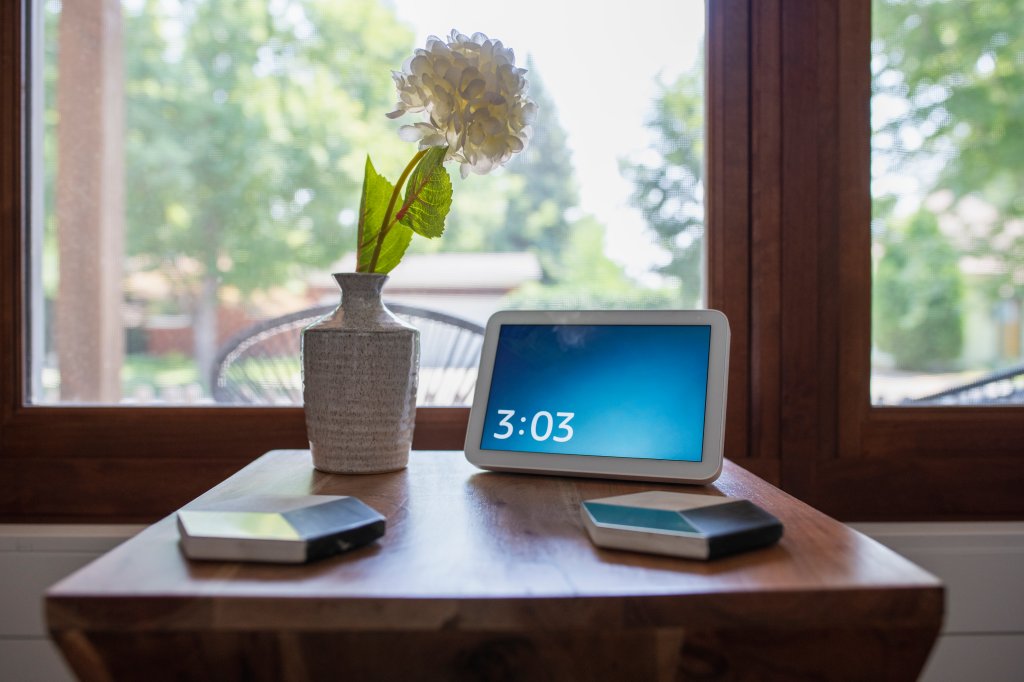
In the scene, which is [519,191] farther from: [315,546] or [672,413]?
[315,546]

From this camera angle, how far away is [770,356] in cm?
116

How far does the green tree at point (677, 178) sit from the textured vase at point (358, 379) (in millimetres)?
536

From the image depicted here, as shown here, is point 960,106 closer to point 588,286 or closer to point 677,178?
point 677,178

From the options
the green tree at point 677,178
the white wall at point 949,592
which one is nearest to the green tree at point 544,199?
the green tree at point 677,178

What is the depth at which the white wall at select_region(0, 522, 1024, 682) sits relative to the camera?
1.08 meters

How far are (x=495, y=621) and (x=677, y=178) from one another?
0.91 metres

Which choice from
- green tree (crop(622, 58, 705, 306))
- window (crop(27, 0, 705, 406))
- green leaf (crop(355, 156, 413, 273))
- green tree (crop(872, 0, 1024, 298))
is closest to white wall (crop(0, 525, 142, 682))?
window (crop(27, 0, 705, 406))

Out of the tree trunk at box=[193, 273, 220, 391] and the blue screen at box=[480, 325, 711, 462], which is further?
the tree trunk at box=[193, 273, 220, 391]

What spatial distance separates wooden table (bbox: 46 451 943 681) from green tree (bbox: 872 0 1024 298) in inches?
36.3

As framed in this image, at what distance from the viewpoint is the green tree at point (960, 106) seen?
119cm

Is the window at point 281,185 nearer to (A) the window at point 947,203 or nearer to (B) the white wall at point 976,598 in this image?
(A) the window at point 947,203

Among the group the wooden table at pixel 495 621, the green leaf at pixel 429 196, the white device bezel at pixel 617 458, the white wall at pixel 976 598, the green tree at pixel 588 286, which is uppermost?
the green leaf at pixel 429 196

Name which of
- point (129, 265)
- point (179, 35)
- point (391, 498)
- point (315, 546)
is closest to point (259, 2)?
point (179, 35)

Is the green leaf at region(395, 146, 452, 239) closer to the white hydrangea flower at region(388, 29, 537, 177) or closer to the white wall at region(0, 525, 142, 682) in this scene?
the white hydrangea flower at region(388, 29, 537, 177)
